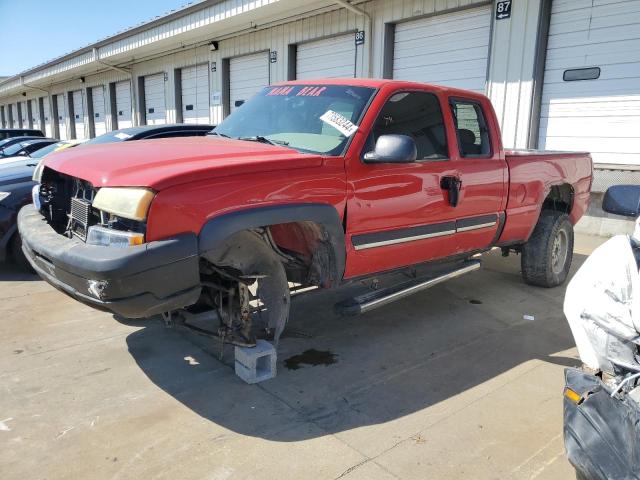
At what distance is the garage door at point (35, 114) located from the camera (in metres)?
35.4

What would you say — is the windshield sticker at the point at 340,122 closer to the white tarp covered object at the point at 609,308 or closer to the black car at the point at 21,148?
the white tarp covered object at the point at 609,308

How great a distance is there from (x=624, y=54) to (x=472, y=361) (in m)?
6.67

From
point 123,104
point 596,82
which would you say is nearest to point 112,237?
point 596,82

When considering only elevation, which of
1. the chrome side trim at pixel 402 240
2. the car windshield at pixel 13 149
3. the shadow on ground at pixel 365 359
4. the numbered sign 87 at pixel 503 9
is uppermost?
the numbered sign 87 at pixel 503 9

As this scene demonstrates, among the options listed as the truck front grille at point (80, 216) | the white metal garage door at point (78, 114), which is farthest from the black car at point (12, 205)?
the white metal garage door at point (78, 114)

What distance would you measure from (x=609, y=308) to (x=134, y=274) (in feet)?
7.28

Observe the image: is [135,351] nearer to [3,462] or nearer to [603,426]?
[3,462]

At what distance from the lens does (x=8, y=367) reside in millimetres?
3621

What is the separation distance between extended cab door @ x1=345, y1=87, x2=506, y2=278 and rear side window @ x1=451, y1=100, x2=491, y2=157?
0.04 feet

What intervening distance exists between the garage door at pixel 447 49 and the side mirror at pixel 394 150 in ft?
23.8

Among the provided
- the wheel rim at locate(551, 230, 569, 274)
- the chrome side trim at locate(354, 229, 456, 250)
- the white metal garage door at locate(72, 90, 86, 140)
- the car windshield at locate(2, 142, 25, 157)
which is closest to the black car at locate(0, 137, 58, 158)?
the car windshield at locate(2, 142, 25, 157)

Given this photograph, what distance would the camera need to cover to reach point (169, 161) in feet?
9.68

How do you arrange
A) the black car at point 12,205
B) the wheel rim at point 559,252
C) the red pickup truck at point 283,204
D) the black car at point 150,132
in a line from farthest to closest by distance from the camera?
the black car at point 150,132, the wheel rim at point 559,252, the black car at point 12,205, the red pickup truck at point 283,204

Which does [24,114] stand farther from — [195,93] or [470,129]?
[470,129]
